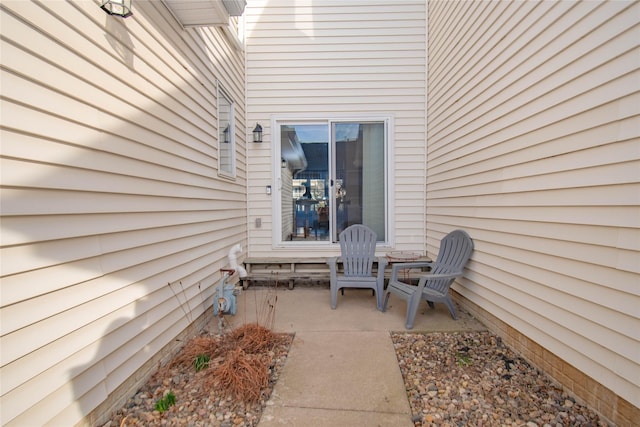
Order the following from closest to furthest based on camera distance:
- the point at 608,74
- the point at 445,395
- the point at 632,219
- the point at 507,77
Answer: the point at 632,219
the point at 608,74
the point at 445,395
the point at 507,77

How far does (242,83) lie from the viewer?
3871mm

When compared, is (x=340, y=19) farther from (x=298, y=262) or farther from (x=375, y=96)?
(x=298, y=262)

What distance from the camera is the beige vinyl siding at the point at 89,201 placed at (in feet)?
3.53

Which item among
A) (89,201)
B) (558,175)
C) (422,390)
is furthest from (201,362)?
(558,175)

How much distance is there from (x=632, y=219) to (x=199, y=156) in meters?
3.08

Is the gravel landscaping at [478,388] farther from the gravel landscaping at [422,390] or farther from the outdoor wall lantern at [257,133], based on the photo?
the outdoor wall lantern at [257,133]

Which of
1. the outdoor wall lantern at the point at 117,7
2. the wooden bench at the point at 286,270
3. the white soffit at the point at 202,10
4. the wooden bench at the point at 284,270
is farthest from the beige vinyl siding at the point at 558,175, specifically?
the outdoor wall lantern at the point at 117,7

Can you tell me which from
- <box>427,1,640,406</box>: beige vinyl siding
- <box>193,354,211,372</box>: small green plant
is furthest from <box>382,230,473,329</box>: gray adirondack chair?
<box>193,354,211,372</box>: small green plant

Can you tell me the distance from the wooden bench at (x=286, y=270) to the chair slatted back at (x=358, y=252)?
62cm

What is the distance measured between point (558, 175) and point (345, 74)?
3.10 metres

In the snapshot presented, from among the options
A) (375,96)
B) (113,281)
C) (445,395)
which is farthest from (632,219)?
(375,96)

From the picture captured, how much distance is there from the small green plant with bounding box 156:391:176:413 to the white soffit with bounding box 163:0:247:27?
9.29ft

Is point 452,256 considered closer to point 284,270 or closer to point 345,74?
point 284,270

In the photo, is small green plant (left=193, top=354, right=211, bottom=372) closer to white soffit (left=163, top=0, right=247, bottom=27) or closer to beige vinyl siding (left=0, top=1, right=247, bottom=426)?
beige vinyl siding (left=0, top=1, right=247, bottom=426)
